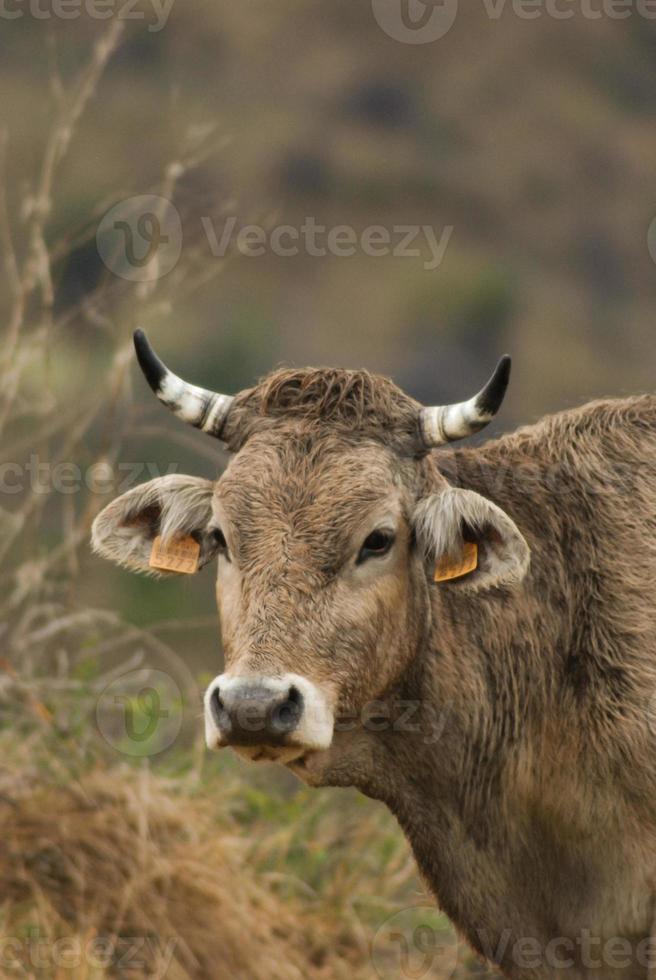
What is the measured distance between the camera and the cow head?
21.0ft

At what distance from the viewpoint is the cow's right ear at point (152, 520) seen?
7.44 meters

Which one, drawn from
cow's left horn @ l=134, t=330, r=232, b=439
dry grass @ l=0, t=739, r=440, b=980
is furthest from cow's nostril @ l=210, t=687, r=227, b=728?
dry grass @ l=0, t=739, r=440, b=980

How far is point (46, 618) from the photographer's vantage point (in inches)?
429

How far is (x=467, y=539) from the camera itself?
7.06 meters

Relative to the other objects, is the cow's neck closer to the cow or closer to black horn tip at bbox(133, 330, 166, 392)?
the cow

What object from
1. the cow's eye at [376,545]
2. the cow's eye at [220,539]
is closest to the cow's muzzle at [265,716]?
the cow's eye at [376,545]

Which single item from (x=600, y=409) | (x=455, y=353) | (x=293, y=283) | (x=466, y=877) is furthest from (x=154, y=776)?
(x=293, y=283)

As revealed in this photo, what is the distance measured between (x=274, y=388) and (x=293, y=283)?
119 ft

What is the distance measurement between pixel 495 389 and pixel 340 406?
0.73 metres

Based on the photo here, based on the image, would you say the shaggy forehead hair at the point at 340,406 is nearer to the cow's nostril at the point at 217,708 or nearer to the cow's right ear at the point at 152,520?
the cow's right ear at the point at 152,520

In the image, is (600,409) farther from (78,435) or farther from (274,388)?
(78,435)

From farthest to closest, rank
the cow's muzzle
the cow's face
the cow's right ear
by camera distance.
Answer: the cow's right ear < the cow's face < the cow's muzzle

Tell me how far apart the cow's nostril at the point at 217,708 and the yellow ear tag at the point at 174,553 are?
1256mm

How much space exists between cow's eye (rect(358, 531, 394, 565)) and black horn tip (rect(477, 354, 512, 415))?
0.64 meters
